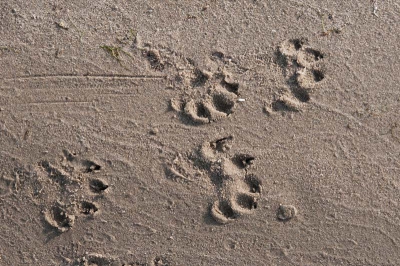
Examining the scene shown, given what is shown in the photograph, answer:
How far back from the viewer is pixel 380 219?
96.4 inches

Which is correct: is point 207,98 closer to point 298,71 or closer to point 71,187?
point 298,71

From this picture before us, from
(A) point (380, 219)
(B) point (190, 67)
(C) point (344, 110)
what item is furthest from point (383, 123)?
(B) point (190, 67)

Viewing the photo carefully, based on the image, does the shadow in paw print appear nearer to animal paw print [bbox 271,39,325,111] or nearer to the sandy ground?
the sandy ground

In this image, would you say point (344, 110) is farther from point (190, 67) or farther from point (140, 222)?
point (140, 222)

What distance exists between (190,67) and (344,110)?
1.00 metres

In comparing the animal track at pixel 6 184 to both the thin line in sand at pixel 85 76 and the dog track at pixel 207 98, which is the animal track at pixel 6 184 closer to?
the thin line in sand at pixel 85 76

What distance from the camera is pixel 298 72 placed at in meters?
2.49

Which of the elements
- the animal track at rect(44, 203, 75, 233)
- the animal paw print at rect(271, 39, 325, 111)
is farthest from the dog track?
the animal track at rect(44, 203, 75, 233)

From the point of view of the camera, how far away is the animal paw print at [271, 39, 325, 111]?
2482mm

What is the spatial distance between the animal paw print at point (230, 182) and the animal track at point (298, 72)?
369 mm

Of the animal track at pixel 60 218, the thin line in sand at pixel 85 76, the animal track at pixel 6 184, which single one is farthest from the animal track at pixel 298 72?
the animal track at pixel 6 184

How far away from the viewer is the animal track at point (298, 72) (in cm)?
248

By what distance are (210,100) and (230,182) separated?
20.6 inches

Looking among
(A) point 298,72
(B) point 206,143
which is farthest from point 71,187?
(A) point 298,72
